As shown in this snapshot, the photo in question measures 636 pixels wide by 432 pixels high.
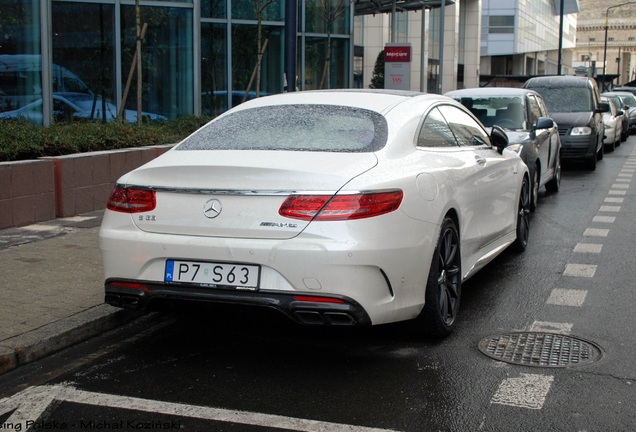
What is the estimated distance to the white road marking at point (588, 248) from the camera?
8.99m

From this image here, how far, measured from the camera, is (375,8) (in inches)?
1280

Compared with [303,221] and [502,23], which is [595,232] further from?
[502,23]

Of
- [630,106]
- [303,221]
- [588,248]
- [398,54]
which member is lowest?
[588,248]

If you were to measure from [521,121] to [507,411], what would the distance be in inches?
334

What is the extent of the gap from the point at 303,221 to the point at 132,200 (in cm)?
110

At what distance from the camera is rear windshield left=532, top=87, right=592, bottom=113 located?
19328mm

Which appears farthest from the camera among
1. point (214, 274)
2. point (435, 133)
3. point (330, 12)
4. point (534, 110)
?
point (330, 12)

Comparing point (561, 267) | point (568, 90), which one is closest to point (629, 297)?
point (561, 267)

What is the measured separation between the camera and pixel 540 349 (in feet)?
18.3

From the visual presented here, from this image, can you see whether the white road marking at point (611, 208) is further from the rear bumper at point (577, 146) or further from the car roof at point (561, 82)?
the car roof at point (561, 82)

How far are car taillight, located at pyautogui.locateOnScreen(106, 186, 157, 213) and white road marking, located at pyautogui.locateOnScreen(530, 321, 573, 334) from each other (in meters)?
2.70

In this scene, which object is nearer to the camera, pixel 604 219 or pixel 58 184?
pixel 58 184

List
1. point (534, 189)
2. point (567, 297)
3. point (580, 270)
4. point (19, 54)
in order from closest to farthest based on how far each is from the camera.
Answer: point (567, 297), point (580, 270), point (534, 189), point (19, 54)

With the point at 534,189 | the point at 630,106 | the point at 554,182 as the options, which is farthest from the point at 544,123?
the point at 630,106
